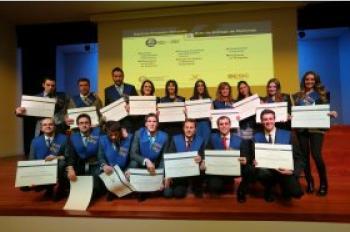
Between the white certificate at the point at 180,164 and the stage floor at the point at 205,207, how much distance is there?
296 millimetres

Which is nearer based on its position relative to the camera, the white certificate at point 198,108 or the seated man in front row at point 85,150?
the seated man in front row at point 85,150

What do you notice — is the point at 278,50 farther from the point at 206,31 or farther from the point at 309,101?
the point at 309,101

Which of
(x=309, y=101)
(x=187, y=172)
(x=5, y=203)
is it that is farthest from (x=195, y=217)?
(x=5, y=203)

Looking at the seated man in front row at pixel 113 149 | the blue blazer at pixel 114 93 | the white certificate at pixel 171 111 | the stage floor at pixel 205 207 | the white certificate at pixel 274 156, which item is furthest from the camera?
the blue blazer at pixel 114 93

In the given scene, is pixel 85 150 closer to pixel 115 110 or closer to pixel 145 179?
pixel 115 110

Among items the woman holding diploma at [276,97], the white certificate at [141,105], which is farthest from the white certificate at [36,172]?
the woman holding diploma at [276,97]

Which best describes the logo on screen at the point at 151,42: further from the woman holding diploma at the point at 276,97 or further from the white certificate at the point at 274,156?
the white certificate at the point at 274,156

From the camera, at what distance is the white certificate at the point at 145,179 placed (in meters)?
3.04

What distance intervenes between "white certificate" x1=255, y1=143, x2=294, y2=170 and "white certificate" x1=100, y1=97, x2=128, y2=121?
61.7 inches

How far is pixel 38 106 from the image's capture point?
3.50m

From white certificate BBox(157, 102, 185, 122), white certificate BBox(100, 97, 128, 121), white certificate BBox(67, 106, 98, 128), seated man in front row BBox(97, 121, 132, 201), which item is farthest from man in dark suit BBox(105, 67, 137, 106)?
seated man in front row BBox(97, 121, 132, 201)

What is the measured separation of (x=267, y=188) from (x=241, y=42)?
3044 mm

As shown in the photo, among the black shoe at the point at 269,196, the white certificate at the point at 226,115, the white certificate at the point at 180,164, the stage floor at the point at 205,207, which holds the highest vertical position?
the white certificate at the point at 226,115

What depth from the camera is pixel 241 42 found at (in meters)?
5.42
